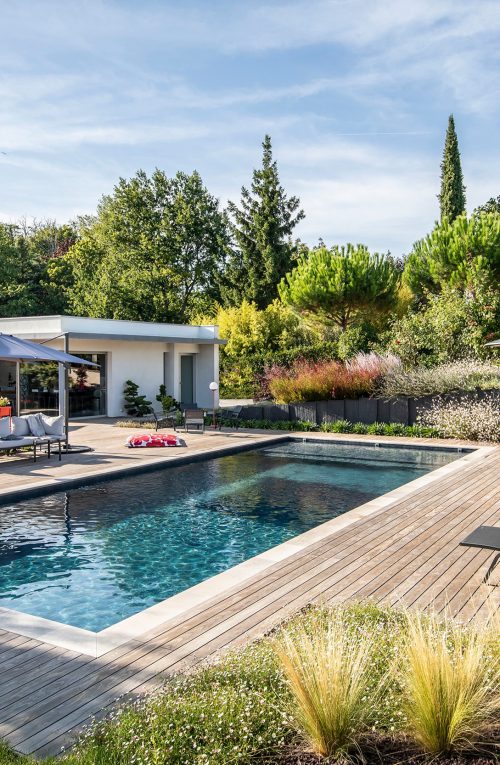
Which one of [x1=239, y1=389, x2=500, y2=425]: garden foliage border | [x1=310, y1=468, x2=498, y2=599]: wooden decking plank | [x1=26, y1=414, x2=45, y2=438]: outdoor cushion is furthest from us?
[x1=239, y1=389, x2=500, y2=425]: garden foliage border

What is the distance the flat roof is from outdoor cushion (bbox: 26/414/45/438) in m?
4.40

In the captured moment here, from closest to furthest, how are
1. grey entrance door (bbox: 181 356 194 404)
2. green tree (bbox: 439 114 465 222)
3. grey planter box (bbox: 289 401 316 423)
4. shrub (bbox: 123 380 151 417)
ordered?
grey planter box (bbox: 289 401 316 423)
shrub (bbox: 123 380 151 417)
grey entrance door (bbox: 181 356 194 404)
green tree (bbox: 439 114 465 222)

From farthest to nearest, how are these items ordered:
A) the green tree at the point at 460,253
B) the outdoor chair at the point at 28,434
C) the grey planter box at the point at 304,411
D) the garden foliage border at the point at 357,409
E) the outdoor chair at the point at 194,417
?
the green tree at the point at 460,253 < the grey planter box at the point at 304,411 < the outdoor chair at the point at 194,417 < the garden foliage border at the point at 357,409 < the outdoor chair at the point at 28,434

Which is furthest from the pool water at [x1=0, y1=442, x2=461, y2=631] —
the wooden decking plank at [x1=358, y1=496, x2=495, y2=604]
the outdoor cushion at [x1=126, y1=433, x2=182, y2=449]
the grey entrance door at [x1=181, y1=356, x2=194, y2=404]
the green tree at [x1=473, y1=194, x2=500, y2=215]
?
the green tree at [x1=473, y1=194, x2=500, y2=215]

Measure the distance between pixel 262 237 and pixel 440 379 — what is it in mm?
23216

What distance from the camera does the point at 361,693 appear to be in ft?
8.92

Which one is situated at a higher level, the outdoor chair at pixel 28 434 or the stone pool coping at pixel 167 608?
the outdoor chair at pixel 28 434

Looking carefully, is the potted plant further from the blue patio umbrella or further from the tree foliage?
the tree foliage

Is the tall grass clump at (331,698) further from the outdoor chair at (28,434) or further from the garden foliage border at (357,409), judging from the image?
the garden foliage border at (357,409)

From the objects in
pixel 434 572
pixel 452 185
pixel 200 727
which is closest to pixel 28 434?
pixel 434 572

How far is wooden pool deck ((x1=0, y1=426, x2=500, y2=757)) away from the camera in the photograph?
10.3 feet

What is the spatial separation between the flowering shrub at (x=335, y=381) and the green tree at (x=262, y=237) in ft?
62.5

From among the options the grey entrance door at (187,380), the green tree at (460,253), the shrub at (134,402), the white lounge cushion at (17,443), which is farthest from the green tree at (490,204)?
the white lounge cushion at (17,443)

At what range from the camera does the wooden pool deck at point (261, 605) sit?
10.3ft
